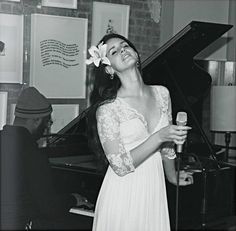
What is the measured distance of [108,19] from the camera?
3.27 metres

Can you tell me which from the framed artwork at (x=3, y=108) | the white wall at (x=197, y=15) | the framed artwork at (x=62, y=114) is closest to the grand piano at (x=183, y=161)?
the framed artwork at (x=62, y=114)

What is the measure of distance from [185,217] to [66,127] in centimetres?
73

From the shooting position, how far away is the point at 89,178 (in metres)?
2.81

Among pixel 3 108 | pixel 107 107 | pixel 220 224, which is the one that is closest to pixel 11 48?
pixel 3 108

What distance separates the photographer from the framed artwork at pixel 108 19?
3.22 metres

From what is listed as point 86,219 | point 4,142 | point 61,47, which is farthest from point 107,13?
point 86,219

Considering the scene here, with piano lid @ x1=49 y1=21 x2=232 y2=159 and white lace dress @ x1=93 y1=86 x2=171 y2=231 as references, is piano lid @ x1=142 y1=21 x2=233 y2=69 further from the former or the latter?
white lace dress @ x1=93 y1=86 x2=171 y2=231

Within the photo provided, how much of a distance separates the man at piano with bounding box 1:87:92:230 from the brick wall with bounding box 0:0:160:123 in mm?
105

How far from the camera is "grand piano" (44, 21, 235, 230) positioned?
2.80 metres

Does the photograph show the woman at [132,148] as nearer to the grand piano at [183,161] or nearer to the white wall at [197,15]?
the grand piano at [183,161]

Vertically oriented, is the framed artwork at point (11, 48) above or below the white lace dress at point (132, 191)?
above

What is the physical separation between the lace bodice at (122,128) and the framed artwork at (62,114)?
73cm

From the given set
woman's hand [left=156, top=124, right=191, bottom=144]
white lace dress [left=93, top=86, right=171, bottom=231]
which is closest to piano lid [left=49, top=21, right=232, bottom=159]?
white lace dress [left=93, top=86, right=171, bottom=231]

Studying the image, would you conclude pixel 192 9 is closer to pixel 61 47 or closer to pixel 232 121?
pixel 232 121
